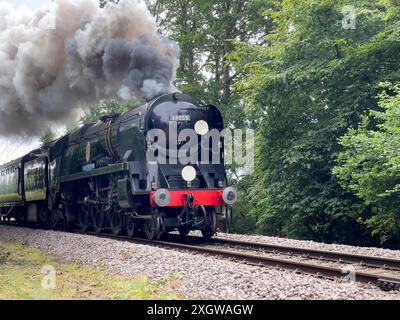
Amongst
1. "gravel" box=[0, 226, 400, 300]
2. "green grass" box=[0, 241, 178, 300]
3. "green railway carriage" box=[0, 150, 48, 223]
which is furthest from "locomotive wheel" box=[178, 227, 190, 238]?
"green railway carriage" box=[0, 150, 48, 223]

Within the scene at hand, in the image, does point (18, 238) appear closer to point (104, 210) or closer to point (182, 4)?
point (104, 210)

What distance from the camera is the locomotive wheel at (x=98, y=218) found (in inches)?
623

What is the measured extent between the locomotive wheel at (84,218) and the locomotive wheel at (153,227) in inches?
172

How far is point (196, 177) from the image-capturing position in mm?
13336

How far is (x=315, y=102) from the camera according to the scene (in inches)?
651

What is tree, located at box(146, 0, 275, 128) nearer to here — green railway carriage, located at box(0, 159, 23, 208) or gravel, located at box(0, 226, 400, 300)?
green railway carriage, located at box(0, 159, 23, 208)

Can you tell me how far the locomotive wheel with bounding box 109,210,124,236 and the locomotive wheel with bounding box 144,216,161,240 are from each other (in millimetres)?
1533

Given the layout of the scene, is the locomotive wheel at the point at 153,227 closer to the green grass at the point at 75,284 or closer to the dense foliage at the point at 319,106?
the green grass at the point at 75,284

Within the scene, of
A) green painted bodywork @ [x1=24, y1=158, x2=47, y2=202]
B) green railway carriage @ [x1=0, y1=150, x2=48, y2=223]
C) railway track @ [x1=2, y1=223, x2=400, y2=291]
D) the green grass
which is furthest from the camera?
green railway carriage @ [x1=0, y1=150, x2=48, y2=223]

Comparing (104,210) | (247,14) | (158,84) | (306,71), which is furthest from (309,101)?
(247,14)

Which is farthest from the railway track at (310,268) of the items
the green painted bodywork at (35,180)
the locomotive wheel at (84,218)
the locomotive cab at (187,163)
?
the green painted bodywork at (35,180)

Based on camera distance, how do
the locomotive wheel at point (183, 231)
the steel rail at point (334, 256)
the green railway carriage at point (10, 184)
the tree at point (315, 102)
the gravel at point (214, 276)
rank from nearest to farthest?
the gravel at point (214, 276) < the steel rail at point (334, 256) < the locomotive wheel at point (183, 231) < the tree at point (315, 102) < the green railway carriage at point (10, 184)

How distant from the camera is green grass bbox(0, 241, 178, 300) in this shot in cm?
698

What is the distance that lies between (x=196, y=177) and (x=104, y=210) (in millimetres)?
3376
